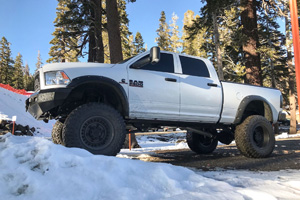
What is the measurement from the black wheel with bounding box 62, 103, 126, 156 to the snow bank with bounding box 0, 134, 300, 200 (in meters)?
0.72

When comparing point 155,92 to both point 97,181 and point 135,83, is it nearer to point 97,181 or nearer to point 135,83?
point 135,83

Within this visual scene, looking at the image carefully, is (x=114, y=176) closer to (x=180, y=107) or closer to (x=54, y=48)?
(x=180, y=107)

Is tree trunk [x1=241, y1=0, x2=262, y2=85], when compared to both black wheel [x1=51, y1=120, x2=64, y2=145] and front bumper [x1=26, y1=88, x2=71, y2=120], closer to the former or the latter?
black wheel [x1=51, y1=120, x2=64, y2=145]

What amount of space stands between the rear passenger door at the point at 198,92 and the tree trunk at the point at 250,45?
8837 millimetres

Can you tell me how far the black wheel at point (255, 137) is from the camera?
5.66 meters

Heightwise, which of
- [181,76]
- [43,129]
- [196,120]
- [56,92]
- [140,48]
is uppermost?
[140,48]

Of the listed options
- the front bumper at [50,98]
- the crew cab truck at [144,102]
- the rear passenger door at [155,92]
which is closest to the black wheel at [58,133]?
the crew cab truck at [144,102]

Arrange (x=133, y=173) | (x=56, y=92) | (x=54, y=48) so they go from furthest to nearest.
→ (x=54, y=48)
(x=56, y=92)
(x=133, y=173)

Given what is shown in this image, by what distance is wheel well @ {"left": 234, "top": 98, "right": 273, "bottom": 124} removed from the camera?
19.3 feet

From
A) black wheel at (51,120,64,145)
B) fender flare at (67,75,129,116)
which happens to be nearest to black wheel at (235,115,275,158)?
fender flare at (67,75,129,116)

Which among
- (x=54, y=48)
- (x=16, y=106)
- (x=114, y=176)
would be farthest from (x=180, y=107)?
(x=54, y=48)

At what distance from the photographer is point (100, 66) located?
4.49 meters

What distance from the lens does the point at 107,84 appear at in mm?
4285

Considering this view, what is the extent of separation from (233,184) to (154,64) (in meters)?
2.80
